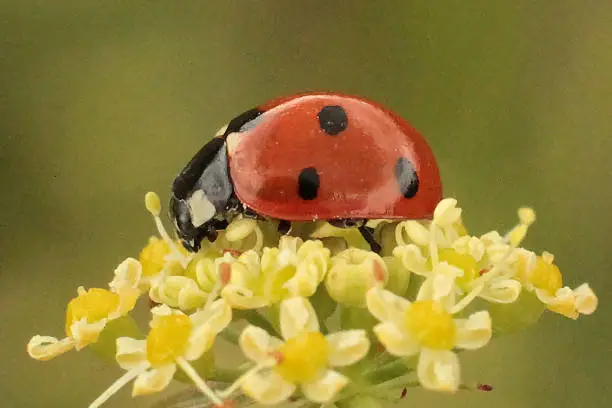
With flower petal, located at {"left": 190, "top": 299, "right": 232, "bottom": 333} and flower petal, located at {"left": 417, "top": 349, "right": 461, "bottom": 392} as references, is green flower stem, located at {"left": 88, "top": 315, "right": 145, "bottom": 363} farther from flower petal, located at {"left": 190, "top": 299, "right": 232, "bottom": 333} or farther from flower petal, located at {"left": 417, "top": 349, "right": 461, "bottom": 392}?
flower petal, located at {"left": 417, "top": 349, "right": 461, "bottom": 392}

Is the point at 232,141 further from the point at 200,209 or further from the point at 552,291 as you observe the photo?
the point at 552,291

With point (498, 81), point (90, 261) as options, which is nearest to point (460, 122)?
point (498, 81)

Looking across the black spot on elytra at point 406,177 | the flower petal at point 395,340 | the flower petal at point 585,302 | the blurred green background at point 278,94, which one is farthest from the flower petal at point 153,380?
the blurred green background at point 278,94

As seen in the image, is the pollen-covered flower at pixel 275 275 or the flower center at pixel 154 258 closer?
the pollen-covered flower at pixel 275 275

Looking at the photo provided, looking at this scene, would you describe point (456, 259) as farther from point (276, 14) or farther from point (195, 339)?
point (276, 14)

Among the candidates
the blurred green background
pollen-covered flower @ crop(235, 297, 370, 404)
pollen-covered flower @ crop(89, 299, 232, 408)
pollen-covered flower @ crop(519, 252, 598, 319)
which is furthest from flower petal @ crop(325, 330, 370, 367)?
the blurred green background

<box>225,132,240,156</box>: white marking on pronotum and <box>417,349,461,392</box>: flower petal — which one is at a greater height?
<box>225,132,240,156</box>: white marking on pronotum

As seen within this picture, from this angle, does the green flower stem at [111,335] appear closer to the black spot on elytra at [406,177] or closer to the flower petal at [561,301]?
the black spot on elytra at [406,177]
